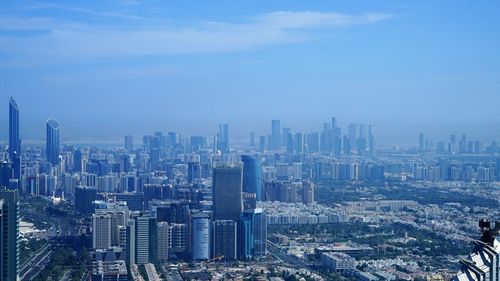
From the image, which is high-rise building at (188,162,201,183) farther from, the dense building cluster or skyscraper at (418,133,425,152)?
skyscraper at (418,133,425,152)

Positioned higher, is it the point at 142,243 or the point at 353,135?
the point at 353,135

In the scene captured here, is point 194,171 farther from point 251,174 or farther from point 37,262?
point 37,262

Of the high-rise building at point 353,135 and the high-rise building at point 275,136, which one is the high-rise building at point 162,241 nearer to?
the high-rise building at point 275,136

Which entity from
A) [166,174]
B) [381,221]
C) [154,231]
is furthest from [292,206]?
[154,231]

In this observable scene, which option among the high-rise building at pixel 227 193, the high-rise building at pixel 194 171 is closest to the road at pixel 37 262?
the high-rise building at pixel 227 193

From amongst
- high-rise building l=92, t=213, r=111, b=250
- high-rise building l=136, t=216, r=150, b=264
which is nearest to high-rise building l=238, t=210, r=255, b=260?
high-rise building l=136, t=216, r=150, b=264

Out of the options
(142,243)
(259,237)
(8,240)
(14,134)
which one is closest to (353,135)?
(14,134)

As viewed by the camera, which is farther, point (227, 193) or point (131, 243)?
point (227, 193)
